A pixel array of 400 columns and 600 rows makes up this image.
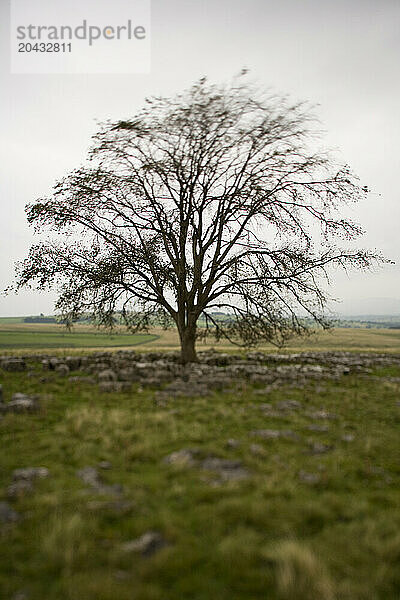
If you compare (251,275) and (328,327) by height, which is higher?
(251,275)

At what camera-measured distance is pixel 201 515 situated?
476 cm

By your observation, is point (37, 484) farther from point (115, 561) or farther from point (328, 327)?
point (328, 327)

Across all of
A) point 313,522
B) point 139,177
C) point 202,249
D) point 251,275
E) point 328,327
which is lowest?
point 313,522

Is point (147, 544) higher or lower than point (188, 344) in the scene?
lower

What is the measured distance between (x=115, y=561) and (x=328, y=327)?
53.4 feet

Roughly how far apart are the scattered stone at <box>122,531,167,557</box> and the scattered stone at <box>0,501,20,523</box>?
1560 mm

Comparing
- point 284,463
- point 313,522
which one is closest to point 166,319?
point 284,463

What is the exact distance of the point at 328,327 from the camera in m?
18.3

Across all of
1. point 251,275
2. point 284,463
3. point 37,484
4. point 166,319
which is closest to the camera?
point 37,484

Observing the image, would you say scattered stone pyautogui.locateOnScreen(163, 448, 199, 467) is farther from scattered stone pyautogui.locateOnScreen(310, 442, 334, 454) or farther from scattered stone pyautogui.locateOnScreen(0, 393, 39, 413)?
scattered stone pyautogui.locateOnScreen(0, 393, 39, 413)

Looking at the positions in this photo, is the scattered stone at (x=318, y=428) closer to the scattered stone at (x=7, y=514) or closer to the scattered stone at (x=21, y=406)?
the scattered stone at (x=7, y=514)

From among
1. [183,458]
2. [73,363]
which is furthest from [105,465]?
[73,363]

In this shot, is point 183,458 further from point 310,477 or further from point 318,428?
point 318,428

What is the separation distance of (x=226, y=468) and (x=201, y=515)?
1616 millimetres
